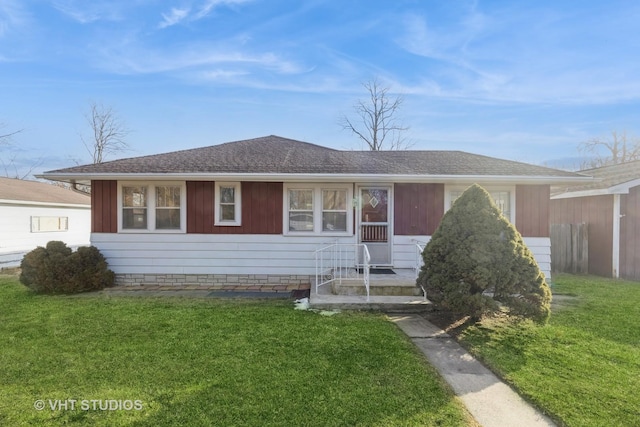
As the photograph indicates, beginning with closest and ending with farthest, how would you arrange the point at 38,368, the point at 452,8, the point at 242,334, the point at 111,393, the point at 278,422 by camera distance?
the point at 278,422
the point at 111,393
the point at 38,368
the point at 242,334
the point at 452,8

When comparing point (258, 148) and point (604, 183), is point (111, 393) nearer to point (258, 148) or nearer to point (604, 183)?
point (258, 148)

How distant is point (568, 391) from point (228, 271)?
22.7ft

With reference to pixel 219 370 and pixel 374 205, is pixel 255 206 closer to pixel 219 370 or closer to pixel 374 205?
pixel 374 205

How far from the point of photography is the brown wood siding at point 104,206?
321 inches

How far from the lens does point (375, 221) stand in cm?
830

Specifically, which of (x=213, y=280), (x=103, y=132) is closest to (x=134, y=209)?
(x=213, y=280)

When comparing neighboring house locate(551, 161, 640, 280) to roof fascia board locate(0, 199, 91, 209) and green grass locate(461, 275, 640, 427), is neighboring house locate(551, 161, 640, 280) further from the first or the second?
roof fascia board locate(0, 199, 91, 209)

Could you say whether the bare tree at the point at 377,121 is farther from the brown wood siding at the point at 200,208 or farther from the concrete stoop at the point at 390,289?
the concrete stoop at the point at 390,289

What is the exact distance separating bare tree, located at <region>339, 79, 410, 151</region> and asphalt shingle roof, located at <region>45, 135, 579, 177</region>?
47.7ft

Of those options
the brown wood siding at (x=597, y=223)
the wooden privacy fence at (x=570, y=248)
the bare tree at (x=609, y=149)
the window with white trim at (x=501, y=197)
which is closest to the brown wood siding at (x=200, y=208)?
the window with white trim at (x=501, y=197)

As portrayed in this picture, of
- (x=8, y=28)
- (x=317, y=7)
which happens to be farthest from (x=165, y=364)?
(x=8, y=28)

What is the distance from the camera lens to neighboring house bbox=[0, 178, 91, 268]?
41.1 feet

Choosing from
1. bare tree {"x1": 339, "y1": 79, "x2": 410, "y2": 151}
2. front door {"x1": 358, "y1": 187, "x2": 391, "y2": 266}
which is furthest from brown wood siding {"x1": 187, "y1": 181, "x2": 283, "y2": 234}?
bare tree {"x1": 339, "y1": 79, "x2": 410, "y2": 151}

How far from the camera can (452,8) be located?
32.7 ft
